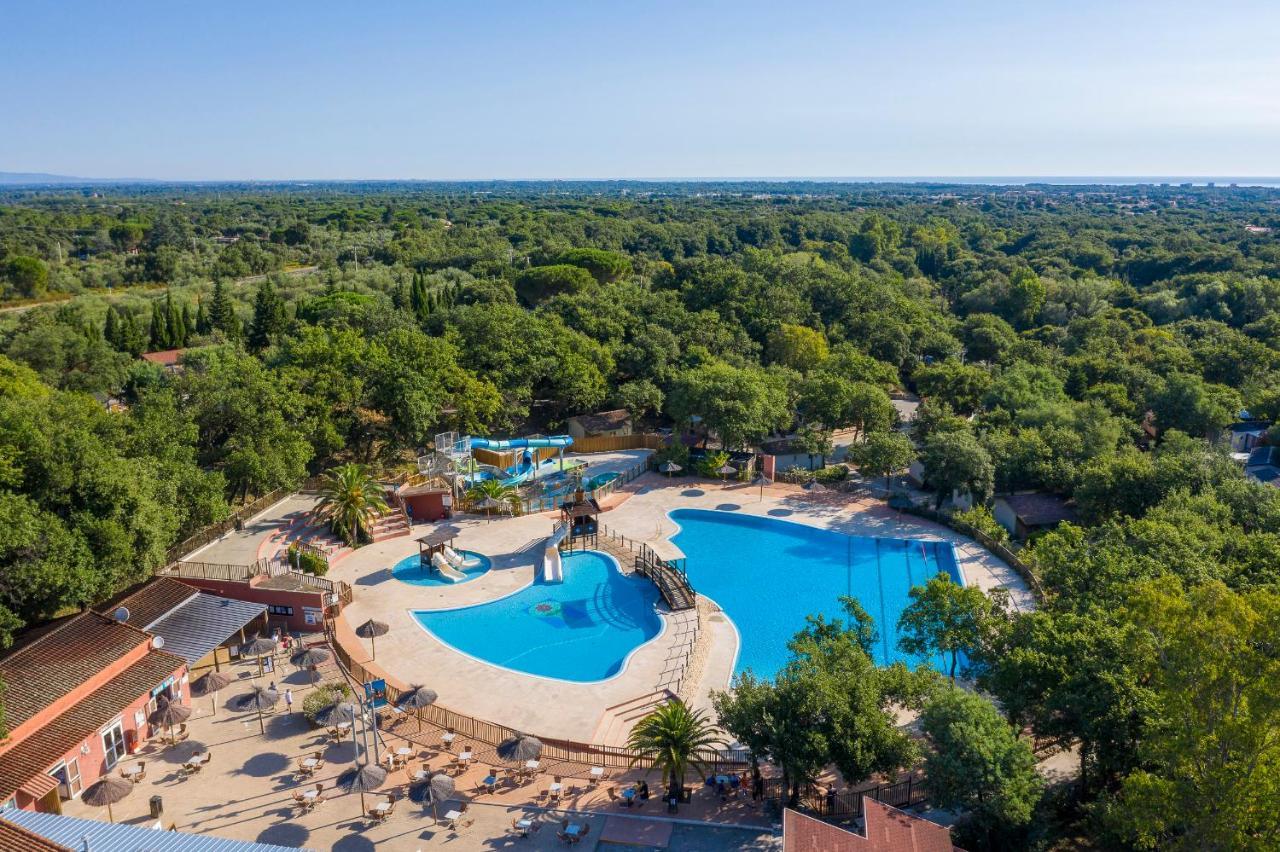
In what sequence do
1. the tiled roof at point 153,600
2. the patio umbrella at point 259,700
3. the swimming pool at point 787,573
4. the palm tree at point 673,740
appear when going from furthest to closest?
the swimming pool at point 787,573 < the tiled roof at point 153,600 < the patio umbrella at point 259,700 < the palm tree at point 673,740

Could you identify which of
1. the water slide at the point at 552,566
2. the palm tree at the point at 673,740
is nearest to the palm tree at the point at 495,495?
the water slide at the point at 552,566

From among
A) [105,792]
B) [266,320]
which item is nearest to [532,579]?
[105,792]

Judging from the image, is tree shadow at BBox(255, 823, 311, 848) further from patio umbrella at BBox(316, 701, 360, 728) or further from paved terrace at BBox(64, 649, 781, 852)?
patio umbrella at BBox(316, 701, 360, 728)

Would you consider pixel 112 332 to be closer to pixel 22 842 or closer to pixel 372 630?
pixel 372 630

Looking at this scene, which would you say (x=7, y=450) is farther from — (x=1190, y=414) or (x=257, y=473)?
(x=1190, y=414)

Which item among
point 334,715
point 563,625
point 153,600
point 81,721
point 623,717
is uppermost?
point 153,600

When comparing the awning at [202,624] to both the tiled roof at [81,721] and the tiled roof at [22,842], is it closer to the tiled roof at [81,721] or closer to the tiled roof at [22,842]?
the tiled roof at [81,721]

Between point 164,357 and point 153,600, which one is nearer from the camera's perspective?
point 153,600
